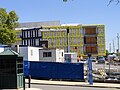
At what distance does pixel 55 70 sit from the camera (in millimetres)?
35625

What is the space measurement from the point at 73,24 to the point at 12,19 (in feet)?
255

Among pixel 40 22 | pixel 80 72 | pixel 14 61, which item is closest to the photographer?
pixel 14 61

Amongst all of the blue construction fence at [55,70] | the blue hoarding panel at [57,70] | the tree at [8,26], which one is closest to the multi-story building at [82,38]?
the tree at [8,26]

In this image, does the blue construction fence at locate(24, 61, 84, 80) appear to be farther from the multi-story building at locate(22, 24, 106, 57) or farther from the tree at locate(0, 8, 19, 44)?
the multi-story building at locate(22, 24, 106, 57)

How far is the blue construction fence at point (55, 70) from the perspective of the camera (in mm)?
34281

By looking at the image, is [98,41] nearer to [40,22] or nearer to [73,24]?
[73,24]

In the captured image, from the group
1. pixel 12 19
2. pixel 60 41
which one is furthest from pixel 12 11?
pixel 60 41

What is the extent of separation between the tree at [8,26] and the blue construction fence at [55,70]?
90.7 ft

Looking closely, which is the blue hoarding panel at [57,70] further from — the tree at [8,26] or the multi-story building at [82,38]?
the multi-story building at [82,38]

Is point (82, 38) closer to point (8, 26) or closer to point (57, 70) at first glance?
point (8, 26)

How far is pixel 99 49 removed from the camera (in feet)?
452

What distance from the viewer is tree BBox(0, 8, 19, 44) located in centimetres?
6431

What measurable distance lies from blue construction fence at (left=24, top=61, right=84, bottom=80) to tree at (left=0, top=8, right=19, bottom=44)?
90.7ft

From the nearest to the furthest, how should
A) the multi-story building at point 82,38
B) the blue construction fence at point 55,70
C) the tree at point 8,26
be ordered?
the blue construction fence at point 55,70, the tree at point 8,26, the multi-story building at point 82,38
